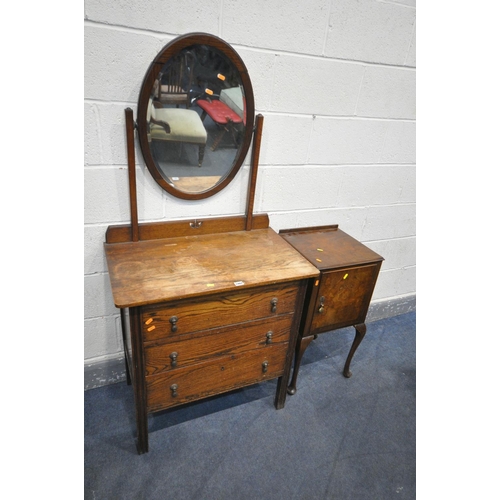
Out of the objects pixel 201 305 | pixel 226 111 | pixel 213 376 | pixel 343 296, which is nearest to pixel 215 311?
pixel 201 305

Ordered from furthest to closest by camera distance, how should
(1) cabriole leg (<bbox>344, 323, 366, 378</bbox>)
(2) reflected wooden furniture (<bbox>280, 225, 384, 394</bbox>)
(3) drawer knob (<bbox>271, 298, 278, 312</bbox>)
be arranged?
(1) cabriole leg (<bbox>344, 323, 366, 378</bbox>)
(2) reflected wooden furniture (<bbox>280, 225, 384, 394</bbox>)
(3) drawer knob (<bbox>271, 298, 278, 312</bbox>)

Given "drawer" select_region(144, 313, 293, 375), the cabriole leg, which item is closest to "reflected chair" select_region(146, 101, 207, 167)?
"drawer" select_region(144, 313, 293, 375)

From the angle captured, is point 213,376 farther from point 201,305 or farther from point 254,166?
point 254,166

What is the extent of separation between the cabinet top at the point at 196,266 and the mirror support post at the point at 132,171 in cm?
8

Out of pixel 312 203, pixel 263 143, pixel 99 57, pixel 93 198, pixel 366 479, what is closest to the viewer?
pixel 99 57

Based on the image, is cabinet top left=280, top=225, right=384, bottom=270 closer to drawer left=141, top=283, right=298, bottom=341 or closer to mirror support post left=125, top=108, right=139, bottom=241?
drawer left=141, top=283, right=298, bottom=341

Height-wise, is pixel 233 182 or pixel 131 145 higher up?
pixel 131 145

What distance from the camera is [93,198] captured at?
1.49 m

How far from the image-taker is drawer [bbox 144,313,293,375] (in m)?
1.38

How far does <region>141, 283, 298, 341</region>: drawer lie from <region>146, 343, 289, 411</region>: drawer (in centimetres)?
19

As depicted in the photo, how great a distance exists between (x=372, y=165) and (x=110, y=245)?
1452 mm

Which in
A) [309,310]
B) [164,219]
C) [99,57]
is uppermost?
[99,57]

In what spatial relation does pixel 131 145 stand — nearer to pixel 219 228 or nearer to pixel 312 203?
pixel 219 228

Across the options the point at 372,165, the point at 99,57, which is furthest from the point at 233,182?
the point at 372,165
